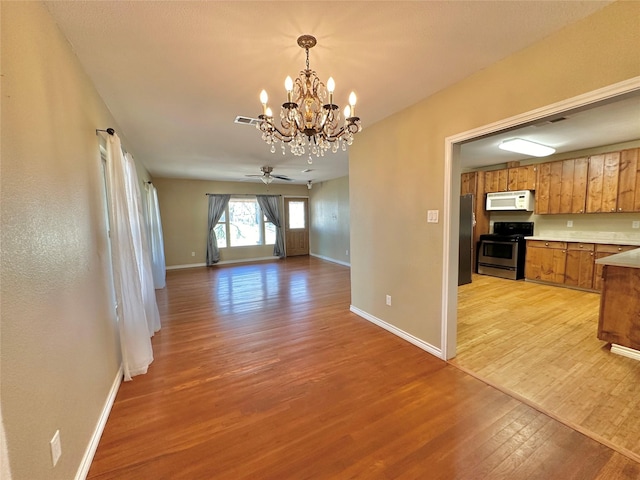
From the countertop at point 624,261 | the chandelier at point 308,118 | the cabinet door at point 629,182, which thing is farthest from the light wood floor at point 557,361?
the chandelier at point 308,118

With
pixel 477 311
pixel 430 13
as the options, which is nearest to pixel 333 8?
pixel 430 13

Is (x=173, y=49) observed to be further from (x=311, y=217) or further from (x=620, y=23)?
(x=311, y=217)

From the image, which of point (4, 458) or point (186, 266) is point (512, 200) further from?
point (186, 266)

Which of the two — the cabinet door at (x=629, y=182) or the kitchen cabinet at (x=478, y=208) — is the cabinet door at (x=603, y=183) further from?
the kitchen cabinet at (x=478, y=208)

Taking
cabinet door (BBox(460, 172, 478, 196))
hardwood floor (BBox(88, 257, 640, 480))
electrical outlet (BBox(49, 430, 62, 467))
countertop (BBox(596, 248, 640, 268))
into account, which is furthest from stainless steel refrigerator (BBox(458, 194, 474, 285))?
electrical outlet (BBox(49, 430, 62, 467))

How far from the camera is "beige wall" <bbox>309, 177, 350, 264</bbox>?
7.53 meters

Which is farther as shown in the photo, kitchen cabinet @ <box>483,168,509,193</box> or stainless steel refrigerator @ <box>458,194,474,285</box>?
kitchen cabinet @ <box>483,168,509,193</box>

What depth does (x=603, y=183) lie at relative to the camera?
4238mm

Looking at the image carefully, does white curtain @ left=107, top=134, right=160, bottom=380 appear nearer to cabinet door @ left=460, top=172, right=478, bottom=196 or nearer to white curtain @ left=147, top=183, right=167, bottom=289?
white curtain @ left=147, top=183, right=167, bottom=289

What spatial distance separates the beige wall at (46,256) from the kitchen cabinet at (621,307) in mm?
4200

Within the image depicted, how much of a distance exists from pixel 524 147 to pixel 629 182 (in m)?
1.56

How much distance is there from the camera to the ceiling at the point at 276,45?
144 cm

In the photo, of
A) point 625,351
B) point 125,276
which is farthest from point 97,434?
point 625,351

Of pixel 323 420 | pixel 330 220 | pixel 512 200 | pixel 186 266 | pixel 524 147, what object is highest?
pixel 524 147
